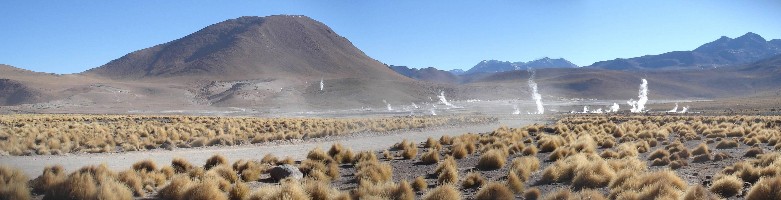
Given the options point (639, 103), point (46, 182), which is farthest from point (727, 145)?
point (639, 103)

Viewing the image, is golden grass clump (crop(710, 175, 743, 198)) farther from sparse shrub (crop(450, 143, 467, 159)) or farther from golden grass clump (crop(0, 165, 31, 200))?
golden grass clump (crop(0, 165, 31, 200))

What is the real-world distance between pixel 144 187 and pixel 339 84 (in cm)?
11842

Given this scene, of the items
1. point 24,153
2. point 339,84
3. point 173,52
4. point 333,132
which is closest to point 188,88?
point 339,84

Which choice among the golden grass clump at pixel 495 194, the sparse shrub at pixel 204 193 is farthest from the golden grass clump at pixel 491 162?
the sparse shrub at pixel 204 193

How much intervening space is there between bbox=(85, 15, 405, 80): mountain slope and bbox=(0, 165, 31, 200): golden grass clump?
136 m

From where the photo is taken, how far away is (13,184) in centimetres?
916

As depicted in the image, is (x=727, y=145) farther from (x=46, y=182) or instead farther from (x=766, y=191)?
(x=46, y=182)

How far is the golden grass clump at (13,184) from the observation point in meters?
8.71

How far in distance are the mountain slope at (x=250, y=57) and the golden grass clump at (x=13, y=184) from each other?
136 m

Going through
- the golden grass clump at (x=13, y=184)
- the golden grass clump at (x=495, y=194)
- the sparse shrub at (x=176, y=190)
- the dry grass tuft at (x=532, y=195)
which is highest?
the golden grass clump at (x=13, y=184)

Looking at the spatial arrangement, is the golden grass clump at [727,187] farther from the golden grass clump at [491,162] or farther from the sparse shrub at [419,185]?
the golden grass clump at [491,162]

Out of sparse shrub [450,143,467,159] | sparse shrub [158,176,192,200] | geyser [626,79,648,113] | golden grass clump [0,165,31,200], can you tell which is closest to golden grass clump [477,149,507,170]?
→ sparse shrub [450,143,467,159]

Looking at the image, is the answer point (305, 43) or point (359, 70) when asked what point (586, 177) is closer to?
point (359, 70)

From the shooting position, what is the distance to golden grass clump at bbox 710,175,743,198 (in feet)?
30.7
